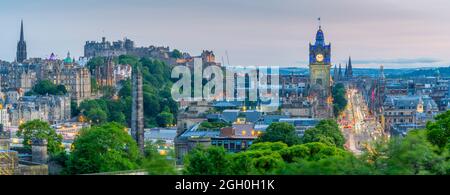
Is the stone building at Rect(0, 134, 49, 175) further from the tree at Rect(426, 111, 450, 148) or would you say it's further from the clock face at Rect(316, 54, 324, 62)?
the clock face at Rect(316, 54, 324, 62)

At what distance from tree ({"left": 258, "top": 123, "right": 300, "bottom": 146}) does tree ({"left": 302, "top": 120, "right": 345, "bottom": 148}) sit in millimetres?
497

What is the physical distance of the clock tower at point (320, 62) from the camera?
77375 millimetres

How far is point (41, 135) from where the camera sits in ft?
127

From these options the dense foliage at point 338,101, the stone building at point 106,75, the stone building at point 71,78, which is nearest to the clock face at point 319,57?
the dense foliage at point 338,101

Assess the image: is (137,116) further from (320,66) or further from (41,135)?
(320,66)

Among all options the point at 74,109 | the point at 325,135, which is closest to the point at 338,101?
the point at 74,109

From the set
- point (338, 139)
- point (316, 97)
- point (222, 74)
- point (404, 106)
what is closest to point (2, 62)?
point (222, 74)

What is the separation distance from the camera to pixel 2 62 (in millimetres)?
84625

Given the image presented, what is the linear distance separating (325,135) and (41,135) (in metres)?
11.6

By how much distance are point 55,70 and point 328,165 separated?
2534 inches

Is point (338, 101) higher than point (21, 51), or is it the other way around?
point (21, 51)

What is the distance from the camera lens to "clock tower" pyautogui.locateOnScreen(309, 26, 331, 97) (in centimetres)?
7738

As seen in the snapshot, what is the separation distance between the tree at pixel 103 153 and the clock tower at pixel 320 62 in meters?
47.0
